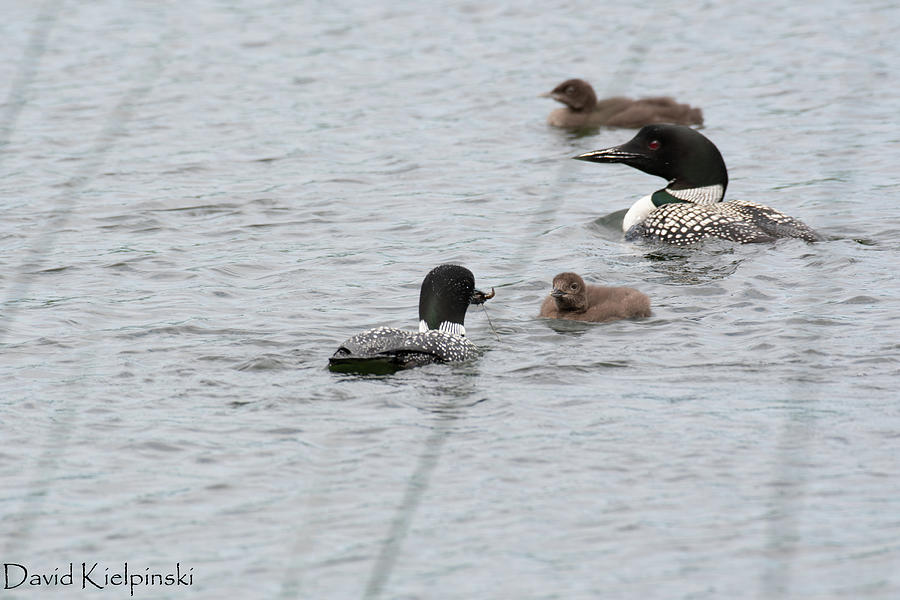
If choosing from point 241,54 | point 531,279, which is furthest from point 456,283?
point 241,54

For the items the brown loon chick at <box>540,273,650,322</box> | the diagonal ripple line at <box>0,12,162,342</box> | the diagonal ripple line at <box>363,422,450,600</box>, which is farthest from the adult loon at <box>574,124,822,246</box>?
the diagonal ripple line at <box>363,422,450,600</box>

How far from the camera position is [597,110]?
15258 mm

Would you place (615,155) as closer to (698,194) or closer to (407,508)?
(698,194)

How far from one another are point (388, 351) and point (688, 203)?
459 cm

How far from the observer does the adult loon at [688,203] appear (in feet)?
33.7

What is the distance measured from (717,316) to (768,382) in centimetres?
134

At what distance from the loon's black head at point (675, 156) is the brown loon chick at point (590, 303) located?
2.77m

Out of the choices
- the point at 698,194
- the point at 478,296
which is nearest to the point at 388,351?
the point at 478,296

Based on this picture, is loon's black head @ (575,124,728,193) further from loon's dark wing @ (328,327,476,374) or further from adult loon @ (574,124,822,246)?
loon's dark wing @ (328,327,476,374)

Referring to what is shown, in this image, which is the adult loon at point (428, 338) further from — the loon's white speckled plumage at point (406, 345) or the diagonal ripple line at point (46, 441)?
the diagonal ripple line at point (46, 441)

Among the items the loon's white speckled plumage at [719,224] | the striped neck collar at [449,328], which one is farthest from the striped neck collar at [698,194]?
the striped neck collar at [449,328]
